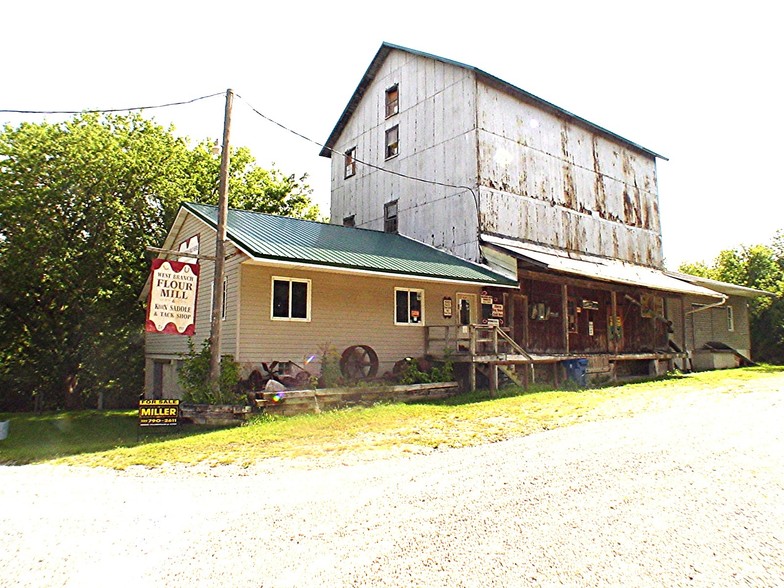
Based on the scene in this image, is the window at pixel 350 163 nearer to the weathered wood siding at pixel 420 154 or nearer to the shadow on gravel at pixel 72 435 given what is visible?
the weathered wood siding at pixel 420 154

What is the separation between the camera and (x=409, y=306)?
53.9ft

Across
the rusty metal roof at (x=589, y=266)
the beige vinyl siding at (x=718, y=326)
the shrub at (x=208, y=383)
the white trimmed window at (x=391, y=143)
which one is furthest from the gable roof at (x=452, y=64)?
the shrub at (x=208, y=383)

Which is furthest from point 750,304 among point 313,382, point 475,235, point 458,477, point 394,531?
point 394,531

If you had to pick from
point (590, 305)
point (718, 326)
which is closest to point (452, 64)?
point (590, 305)

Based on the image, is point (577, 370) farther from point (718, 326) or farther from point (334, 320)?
point (718, 326)

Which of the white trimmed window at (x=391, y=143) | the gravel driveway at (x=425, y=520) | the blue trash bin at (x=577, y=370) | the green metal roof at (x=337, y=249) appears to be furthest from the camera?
the white trimmed window at (x=391, y=143)

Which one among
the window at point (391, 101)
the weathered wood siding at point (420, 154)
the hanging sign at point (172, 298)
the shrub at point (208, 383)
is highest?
the window at point (391, 101)

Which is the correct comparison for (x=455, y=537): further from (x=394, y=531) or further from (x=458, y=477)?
(x=458, y=477)

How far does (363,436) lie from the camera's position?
965 cm

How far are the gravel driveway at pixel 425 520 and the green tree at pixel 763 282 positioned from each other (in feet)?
84.9

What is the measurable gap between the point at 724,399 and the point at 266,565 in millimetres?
12631

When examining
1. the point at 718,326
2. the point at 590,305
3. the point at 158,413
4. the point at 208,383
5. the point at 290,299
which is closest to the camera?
the point at 158,413

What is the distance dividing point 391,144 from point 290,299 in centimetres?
1116

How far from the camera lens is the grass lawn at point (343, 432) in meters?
8.79
